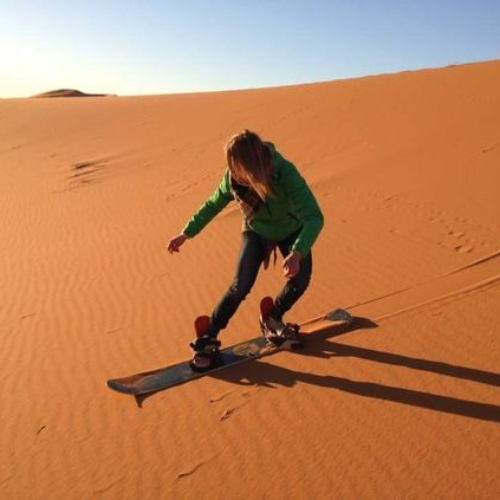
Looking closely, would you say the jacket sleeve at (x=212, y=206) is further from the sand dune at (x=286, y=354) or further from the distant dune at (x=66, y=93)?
the distant dune at (x=66, y=93)

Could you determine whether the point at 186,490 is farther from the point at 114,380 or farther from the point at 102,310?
the point at 102,310

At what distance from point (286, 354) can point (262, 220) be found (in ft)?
3.14

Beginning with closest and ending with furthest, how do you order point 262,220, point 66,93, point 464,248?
point 262,220
point 464,248
point 66,93

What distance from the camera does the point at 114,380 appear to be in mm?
3539

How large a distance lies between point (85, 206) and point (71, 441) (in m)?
7.32

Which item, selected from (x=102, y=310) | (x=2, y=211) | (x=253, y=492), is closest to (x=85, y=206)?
(x=2, y=211)

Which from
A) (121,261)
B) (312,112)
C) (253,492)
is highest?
(312,112)

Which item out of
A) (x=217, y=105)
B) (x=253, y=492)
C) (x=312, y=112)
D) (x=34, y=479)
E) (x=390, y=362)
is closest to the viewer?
(x=253, y=492)

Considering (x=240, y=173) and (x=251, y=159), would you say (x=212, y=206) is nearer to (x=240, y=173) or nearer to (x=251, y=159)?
(x=240, y=173)

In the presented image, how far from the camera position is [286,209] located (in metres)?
3.23

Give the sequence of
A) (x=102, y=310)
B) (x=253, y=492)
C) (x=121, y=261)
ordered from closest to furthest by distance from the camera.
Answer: (x=253, y=492) → (x=102, y=310) → (x=121, y=261)

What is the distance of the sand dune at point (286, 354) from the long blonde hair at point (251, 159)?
1242 mm

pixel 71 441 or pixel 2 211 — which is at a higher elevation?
pixel 2 211

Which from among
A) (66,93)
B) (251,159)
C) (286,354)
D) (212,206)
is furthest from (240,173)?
(66,93)
